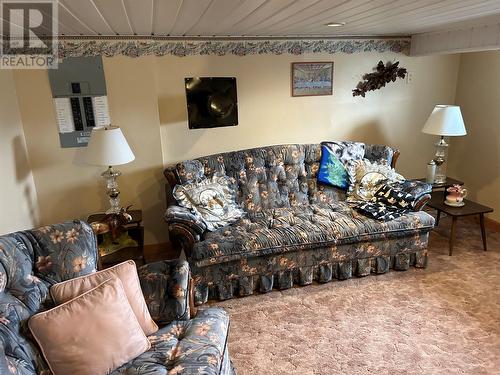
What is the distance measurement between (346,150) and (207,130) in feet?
4.48

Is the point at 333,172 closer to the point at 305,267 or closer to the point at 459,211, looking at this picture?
the point at 305,267

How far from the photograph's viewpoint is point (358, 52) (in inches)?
147

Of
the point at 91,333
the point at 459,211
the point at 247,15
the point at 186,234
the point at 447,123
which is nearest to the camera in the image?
the point at 91,333

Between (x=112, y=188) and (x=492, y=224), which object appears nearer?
(x=112, y=188)

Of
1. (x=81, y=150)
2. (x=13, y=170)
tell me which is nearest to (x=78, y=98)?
(x=81, y=150)

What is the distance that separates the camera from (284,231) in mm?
2865

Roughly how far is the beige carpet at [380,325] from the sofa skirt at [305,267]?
0.07m

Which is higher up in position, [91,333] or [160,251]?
[91,333]

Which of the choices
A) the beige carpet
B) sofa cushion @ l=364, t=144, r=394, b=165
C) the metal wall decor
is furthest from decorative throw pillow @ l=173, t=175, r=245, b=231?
the metal wall decor

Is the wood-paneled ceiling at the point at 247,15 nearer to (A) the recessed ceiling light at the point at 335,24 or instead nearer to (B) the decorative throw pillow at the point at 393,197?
(A) the recessed ceiling light at the point at 335,24

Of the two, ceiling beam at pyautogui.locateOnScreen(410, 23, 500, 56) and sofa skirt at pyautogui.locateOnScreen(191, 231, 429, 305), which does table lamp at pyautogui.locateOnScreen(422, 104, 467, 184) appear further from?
sofa skirt at pyautogui.locateOnScreen(191, 231, 429, 305)

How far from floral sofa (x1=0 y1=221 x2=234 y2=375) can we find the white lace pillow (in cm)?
193

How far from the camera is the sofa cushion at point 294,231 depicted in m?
2.72

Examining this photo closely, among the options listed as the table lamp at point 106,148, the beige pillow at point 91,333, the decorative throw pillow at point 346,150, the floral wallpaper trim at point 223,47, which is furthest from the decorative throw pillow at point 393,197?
the beige pillow at point 91,333
